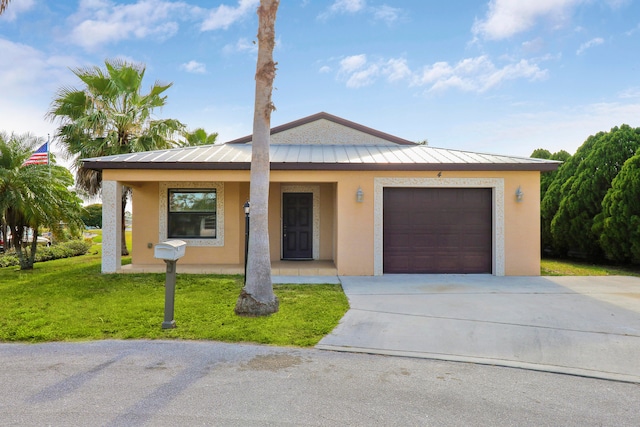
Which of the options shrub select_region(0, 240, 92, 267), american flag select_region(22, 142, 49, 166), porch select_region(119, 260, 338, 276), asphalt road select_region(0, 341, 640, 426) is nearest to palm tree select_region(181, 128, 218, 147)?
american flag select_region(22, 142, 49, 166)

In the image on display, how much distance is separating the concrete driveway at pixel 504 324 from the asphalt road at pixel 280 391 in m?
0.35

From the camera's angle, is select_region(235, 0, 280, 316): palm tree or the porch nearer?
select_region(235, 0, 280, 316): palm tree

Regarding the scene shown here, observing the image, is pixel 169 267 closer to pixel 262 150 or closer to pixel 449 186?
pixel 262 150

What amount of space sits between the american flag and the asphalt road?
330 inches

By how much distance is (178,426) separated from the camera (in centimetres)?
284

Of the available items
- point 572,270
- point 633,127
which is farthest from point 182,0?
point 633,127

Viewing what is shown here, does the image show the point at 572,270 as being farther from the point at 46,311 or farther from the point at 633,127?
the point at 46,311

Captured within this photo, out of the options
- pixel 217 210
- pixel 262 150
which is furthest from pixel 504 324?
pixel 217 210

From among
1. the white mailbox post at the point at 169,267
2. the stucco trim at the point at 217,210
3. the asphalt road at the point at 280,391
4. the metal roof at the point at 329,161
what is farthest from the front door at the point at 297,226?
the asphalt road at the point at 280,391

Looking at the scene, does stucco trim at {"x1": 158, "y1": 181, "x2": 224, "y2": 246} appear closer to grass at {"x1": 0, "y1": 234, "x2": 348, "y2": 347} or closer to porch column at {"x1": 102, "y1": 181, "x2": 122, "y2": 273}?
porch column at {"x1": 102, "y1": 181, "x2": 122, "y2": 273}

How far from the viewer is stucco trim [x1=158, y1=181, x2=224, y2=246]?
11328 mm

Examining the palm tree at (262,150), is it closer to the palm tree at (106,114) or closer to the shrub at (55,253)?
the palm tree at (106,114)

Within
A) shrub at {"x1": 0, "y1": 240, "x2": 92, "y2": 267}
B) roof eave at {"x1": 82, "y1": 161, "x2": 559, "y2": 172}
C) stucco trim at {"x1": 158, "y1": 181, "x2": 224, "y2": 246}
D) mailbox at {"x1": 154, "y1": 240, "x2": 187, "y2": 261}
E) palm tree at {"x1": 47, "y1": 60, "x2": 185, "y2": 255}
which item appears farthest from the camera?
palm tree at {"x1": 47, "y1": 60, "x2": 185, "y2": 255}

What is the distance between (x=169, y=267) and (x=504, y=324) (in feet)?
16.2
